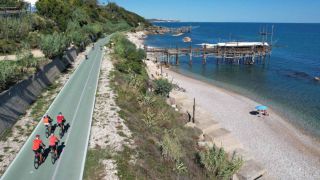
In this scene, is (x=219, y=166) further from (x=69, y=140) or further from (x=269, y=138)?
(x=269, y=138)

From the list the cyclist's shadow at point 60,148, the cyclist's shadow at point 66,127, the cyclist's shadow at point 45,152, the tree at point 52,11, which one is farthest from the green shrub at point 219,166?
the tree at point 52,11

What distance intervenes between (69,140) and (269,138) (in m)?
17.3

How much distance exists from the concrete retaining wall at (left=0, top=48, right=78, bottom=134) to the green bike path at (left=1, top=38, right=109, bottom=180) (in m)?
1.69

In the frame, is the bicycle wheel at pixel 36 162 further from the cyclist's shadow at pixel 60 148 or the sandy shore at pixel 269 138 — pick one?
the sandy shore at pixel 269 138

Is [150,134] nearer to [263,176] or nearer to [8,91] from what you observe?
[263,176]

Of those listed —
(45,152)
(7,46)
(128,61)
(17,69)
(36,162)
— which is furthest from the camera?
(128,61)

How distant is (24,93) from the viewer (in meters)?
22.2

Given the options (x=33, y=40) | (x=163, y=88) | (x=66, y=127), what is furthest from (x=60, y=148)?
(x=33, y=40)

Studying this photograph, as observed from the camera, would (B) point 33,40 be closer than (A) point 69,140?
No

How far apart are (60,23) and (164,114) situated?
46.8 m

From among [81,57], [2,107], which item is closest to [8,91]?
[2,107]

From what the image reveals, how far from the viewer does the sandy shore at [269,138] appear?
21.7 metres

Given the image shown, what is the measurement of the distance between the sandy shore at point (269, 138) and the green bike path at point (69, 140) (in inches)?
500

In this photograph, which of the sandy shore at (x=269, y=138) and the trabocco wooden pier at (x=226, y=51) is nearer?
the sandy shore at (x=269, y=138)
